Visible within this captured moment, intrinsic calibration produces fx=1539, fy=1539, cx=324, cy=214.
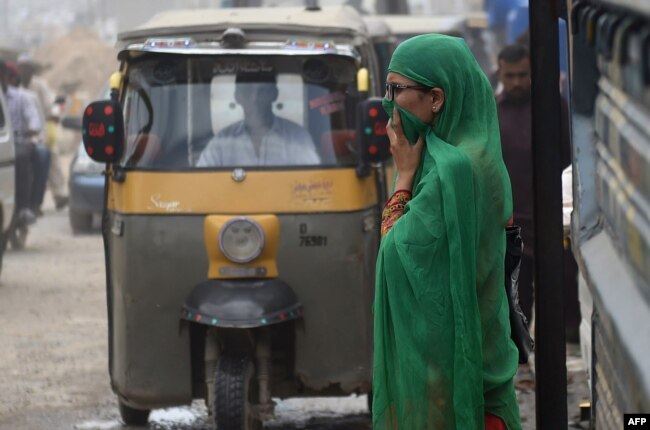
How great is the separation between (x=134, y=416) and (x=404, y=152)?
13.4ft

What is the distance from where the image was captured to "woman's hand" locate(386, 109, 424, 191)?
3.97 m

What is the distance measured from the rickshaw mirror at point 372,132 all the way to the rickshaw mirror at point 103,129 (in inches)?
43.2

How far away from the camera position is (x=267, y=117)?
7.11m

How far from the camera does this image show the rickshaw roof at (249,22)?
7.14m

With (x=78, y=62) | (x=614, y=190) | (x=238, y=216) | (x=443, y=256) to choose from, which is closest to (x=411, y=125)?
(x=443, y=256)

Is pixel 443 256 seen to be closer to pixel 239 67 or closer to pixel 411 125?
pixel 411 125

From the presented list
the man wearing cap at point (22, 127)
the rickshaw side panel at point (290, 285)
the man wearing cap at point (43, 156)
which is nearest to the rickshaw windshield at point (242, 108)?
the rickshaw side panel at point (290, 285)

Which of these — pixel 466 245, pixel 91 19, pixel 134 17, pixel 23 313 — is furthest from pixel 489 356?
pixel 91 19

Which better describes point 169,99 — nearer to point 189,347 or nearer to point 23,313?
point 189,347

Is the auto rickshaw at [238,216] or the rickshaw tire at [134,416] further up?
the auto rickshaw at [238,216]

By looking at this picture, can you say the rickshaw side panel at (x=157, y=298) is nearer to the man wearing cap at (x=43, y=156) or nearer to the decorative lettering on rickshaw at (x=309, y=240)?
the decorative lettering on rickshaw at (x=309, y=240)

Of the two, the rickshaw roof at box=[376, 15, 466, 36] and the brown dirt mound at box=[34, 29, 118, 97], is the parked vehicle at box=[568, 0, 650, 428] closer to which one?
the rickshaw roof at box=[376, 15, 466, 36]

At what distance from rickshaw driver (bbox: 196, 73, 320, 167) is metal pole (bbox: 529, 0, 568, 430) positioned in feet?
Result: 8.87

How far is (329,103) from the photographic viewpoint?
7129mm
